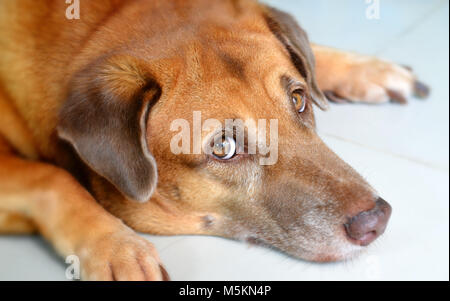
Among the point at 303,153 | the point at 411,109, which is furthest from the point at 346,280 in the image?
the point at 411,109

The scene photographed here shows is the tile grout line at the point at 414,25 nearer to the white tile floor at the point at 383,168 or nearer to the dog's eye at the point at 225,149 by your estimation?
the white tile floor at the point at 383,168

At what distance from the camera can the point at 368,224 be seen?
1.88 metres

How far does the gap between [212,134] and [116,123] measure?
12.1 inches

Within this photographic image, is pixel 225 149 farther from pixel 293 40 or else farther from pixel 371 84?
pixel 371 84

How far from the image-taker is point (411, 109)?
9.10 ft

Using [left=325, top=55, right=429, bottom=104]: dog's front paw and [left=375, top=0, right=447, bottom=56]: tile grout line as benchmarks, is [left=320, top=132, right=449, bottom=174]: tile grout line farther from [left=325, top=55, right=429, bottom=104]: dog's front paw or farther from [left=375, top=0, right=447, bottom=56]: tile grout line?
[left=375, top=0, right=447, bottom=56]: tile grout line

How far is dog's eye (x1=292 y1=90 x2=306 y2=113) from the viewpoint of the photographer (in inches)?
80.8

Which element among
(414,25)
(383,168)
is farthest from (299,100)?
(414,25)

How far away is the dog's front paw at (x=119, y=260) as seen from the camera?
6.05 ft

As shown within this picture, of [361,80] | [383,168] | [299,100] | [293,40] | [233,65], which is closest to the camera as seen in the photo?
[233,65]

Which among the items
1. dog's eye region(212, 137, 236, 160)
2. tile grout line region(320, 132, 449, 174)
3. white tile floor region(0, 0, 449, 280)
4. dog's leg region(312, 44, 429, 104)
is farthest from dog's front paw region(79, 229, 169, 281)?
dog's leg region(312, 44, 429, 104)
